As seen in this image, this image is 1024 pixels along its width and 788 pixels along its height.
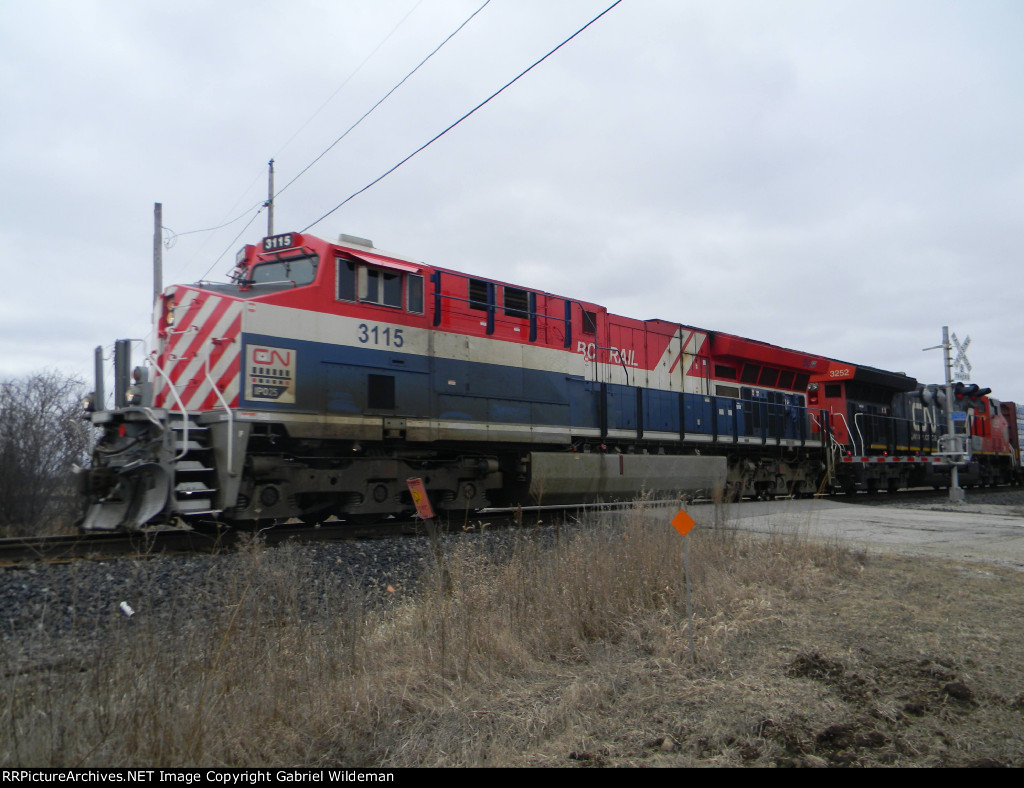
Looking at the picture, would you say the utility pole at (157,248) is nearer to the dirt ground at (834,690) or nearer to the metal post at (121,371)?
the metal post at (121,371)

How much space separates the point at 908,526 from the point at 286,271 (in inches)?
377

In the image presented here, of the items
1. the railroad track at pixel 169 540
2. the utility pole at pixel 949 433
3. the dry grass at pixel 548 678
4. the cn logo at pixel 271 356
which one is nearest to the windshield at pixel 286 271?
the cn logo at pixel 271 356

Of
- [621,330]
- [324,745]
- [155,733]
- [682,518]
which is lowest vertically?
[324,745]

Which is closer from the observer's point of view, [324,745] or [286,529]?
[324,745]

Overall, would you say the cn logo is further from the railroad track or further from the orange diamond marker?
the orange diamond marker

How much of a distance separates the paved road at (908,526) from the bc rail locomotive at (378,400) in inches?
88.4

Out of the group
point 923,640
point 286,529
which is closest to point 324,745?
point 923,640

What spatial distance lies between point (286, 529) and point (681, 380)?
9.13 meters

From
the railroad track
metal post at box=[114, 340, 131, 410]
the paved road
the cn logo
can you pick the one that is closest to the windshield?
the cn logo

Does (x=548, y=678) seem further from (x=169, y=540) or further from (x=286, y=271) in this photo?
(x=286, y=271)

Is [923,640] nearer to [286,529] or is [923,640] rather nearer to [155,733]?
[155,733]

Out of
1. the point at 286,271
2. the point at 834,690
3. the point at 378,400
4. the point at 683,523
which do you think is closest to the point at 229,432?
the point at 378,400

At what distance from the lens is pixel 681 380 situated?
1457 centimetres

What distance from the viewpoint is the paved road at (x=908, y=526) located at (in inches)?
312
